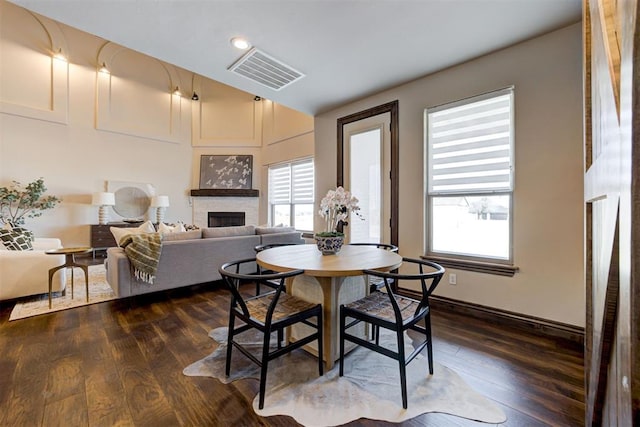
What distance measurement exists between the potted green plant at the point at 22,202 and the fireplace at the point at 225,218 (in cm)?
309

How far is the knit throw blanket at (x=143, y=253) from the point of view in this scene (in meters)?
2.96

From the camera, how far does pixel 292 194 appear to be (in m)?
6.41

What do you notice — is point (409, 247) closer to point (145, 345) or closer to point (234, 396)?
point (234, 396)

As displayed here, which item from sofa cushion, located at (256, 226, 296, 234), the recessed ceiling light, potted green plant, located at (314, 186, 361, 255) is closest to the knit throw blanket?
sofa cushion, located at (256, 226, 296, 234)

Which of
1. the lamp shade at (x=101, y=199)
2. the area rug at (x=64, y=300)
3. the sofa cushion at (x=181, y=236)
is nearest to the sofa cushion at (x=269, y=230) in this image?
the sofa cushion at (x=181, y=236)

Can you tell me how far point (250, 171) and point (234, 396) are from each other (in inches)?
245

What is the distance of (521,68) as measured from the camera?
251 cm

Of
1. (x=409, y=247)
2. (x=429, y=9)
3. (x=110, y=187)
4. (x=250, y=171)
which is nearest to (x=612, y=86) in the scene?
(x=429, y=9)

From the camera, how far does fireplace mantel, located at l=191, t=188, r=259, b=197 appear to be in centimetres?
712

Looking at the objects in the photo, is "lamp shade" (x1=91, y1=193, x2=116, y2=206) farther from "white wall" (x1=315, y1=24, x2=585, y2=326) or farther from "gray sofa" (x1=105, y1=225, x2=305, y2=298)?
"white wall" (x1=315, y1=24, x2=585, y2=326)

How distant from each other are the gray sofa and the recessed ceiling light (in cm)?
219

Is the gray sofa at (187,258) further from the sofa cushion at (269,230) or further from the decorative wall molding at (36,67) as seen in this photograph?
the decorative wall molding at (36,67)

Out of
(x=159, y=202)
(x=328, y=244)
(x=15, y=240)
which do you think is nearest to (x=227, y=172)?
(x=159, y=202)

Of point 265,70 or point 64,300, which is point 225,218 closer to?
point 64,300
